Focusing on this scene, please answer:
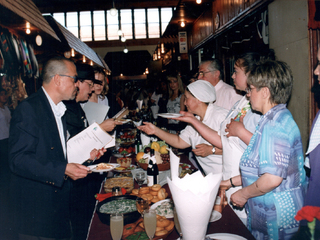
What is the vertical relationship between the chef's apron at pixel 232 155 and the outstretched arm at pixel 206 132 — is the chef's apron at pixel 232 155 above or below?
below


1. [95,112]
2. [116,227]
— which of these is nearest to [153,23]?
[95,112]

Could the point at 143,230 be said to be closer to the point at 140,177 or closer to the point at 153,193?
the point at 153,193

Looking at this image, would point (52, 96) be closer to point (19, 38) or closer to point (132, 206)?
point (132, 206)

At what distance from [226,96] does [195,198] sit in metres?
3.05

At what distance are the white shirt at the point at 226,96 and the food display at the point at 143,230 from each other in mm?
2692

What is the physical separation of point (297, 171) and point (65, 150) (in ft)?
5.86

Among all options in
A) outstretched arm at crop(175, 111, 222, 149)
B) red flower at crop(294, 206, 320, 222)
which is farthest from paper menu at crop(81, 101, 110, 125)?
red flower at crop(294, 206, 320, 222)

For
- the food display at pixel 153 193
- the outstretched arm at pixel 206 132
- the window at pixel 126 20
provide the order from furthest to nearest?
the window at pixel 126 20 < the outstretched arm at pixel 206 132 < the food display at pixel 153 193

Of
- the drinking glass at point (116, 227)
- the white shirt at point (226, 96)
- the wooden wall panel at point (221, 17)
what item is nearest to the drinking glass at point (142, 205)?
the drinking glass at point (116, 227)

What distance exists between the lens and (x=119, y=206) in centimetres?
170

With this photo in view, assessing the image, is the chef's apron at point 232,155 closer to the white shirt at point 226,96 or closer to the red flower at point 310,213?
the red flower at point 310,213

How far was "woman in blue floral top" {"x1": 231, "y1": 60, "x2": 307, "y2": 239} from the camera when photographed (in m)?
1.43

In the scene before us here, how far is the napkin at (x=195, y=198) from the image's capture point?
1.02 m

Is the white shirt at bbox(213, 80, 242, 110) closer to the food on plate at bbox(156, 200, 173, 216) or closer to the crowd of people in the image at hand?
the crowd of people
